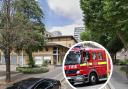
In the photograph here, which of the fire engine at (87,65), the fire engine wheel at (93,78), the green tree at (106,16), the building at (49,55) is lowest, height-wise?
the fire engine wheel at (93,78)

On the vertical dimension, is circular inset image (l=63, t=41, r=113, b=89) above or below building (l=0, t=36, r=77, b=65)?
below

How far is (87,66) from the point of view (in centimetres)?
257

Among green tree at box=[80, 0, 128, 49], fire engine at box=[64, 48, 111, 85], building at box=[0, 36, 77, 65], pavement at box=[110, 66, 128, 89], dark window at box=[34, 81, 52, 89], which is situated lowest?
pavement at box=[110, 66, 128, 89]

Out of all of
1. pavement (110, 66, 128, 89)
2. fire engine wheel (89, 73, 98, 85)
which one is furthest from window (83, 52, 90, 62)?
pavement (110, 66, 128, 89)

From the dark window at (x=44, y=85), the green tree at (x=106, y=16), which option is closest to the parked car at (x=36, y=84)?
the dark window at (x=44, y=85)

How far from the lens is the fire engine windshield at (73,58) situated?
256 cm

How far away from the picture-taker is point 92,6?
111 ft

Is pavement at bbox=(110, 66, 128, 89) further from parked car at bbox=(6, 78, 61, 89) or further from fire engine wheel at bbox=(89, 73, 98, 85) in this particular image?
fire engine wheel at bbox=(89, 73, 98, 85)

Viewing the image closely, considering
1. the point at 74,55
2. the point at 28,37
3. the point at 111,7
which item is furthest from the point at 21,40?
the point at 74,55

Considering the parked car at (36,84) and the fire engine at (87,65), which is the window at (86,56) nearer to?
the fire engine at (87,65)

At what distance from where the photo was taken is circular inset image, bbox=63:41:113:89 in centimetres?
254

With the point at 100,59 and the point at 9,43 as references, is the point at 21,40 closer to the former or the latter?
the point at 9,43

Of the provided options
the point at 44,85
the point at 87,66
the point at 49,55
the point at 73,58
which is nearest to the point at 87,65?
the point at 87,66

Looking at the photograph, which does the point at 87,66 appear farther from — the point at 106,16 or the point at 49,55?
the point at 49,55
